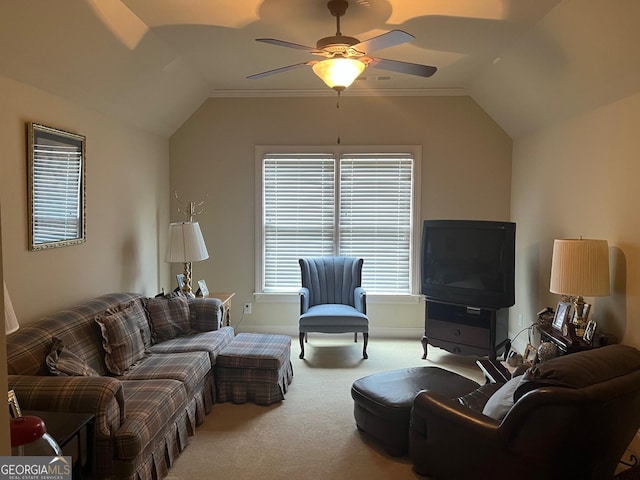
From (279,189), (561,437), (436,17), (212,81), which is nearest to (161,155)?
(212,81)

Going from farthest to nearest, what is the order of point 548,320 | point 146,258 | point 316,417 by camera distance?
1. point 146,258
2. point 548,320
3. point 316,417

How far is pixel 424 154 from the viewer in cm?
526

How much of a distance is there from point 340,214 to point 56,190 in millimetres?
3012

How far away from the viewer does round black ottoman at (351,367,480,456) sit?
2.81 meters

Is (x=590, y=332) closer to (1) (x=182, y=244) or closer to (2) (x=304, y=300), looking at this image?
(2) (x=304, y=300)

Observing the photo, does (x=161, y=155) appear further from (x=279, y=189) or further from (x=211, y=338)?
(x=211, y=338)

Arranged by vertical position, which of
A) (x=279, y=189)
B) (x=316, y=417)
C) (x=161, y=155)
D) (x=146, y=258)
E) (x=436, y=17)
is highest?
(x=436, y=17)

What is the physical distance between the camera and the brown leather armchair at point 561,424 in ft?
5.97

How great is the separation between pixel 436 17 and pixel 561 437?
8.82 ft

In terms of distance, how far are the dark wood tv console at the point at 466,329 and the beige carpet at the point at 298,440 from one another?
0.24 metres

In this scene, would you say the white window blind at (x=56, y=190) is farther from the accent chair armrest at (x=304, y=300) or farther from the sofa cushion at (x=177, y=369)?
the accent chair armrest at (x=304, y=300)

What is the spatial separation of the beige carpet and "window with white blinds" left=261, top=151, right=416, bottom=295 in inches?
53.9

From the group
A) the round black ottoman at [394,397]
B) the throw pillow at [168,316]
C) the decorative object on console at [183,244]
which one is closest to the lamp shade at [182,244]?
the decorative object on console at [183,244]

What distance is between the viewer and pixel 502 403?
7.30ft
